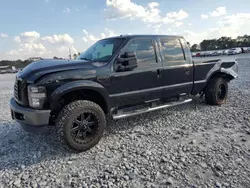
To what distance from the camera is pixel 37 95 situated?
385 centimetres

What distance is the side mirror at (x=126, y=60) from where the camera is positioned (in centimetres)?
458

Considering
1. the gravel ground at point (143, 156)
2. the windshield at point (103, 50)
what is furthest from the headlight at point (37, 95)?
the windshield at point (103, 50)

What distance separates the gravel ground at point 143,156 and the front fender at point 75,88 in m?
0.94

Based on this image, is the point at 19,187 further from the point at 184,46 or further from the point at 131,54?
the point at 184,46

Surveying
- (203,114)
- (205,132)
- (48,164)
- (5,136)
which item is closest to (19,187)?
(48,164)

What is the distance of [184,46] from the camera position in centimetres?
595

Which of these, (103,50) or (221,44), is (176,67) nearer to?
(103,50)

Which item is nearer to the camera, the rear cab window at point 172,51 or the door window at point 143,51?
the door window at point 143,51

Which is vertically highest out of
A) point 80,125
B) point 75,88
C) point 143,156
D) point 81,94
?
point 75,88

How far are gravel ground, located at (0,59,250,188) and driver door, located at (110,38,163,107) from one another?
0.68m

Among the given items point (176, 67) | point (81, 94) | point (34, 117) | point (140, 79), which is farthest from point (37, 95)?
point (176, 67)

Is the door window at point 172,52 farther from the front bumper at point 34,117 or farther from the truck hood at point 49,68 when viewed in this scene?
the front bumper at point 34,117

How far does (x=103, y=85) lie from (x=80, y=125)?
85 centimetres

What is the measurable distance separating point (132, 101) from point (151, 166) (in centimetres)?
171
